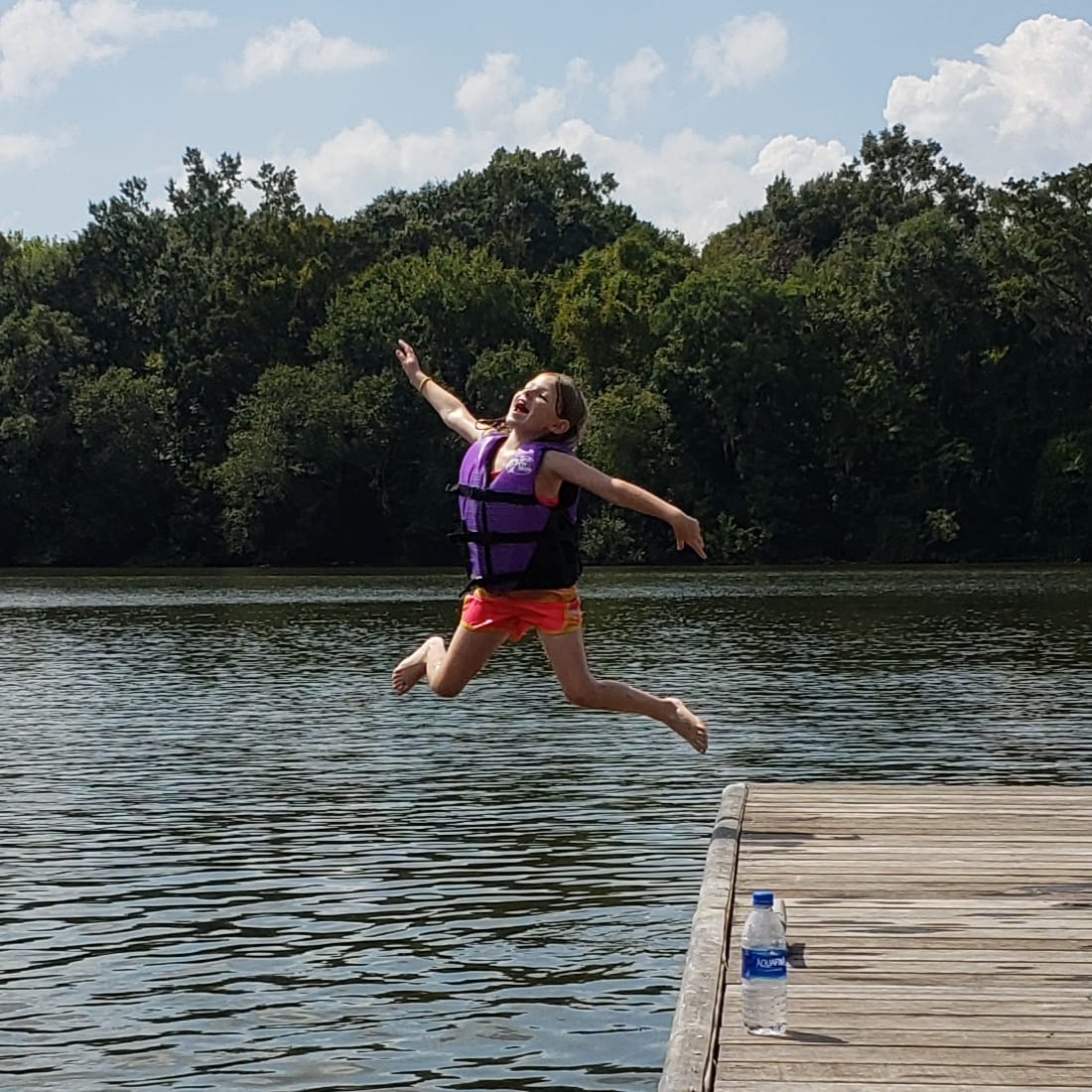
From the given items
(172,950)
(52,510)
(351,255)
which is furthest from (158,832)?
(351,255)

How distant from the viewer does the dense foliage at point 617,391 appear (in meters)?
83.2

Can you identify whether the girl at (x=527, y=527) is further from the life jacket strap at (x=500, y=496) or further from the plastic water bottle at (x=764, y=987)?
the plastic water bottle at (x=764, y=987)

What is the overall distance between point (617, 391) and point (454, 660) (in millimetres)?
75059

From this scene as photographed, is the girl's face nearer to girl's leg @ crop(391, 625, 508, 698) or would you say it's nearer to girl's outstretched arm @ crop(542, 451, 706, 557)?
girl's outstretched arm @ crop(542, 451, 706, 557)

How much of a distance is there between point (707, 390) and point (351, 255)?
2213 centimetres

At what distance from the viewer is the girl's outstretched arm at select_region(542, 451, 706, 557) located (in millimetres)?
8789

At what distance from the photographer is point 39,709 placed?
2709 cm

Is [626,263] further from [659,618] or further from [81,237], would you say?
[659,618]

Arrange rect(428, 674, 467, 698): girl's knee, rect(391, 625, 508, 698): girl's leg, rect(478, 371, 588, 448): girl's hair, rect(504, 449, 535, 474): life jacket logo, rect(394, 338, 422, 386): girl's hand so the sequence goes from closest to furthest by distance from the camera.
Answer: rect(504, 449, 535, 474): life jacket logo → rect(478, 371, 588, 448): girl's hair → rect(391, 625, 508, 698): girl's leg → rect(428, 674, 467, 698): girl's knee → rect(394, 338, 422, 386): girl's hand

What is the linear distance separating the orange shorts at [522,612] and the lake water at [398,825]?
1.92 metres

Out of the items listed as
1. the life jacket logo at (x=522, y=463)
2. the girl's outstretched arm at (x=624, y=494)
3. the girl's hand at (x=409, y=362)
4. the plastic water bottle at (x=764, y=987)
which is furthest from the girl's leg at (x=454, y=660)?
the plastic water bottle at (x=764, y=987)

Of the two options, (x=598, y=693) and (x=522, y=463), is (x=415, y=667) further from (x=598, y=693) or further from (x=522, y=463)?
(x=522, y=463)

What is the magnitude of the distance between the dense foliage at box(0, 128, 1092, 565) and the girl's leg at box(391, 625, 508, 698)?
230ft

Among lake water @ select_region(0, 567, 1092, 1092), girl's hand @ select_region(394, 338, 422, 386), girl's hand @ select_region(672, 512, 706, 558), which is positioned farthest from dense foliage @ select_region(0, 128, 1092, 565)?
girl's hand @ select_region(672, 512, 706, 558)
